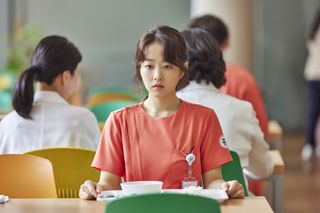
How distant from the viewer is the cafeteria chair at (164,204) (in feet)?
8.10

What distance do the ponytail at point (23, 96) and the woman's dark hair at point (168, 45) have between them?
1.05m

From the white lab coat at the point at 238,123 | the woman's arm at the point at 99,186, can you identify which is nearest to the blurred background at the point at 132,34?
the white lab coat at the point at 238,123

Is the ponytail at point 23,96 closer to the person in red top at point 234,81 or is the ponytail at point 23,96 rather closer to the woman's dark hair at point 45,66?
the woman's dark hair at point 45,66

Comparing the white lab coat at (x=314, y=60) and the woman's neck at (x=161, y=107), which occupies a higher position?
the woman's neck at (x=161, y=107)

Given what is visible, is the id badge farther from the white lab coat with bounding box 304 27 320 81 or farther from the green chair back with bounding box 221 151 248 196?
the white lab coat with bounding box 304 27 320 81

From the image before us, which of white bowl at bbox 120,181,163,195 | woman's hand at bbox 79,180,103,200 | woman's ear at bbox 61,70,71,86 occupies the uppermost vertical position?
woman's ear at bbox 61,70,71,86

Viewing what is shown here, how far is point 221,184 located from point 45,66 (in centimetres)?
147

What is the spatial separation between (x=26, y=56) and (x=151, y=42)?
24.6ft

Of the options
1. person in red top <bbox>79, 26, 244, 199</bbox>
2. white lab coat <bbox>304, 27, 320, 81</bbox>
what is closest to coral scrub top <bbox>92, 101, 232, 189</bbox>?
person in red top <bbox>79, 26, 244, 199</bbox>

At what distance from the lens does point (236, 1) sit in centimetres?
905

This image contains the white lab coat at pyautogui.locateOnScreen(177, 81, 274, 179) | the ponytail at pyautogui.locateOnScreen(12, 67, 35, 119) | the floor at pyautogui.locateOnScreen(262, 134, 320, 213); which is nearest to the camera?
the ponytail at pyautogui.locateOnScreen(12, 67, 35, 119)

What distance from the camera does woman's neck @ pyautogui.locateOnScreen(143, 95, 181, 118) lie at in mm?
3260

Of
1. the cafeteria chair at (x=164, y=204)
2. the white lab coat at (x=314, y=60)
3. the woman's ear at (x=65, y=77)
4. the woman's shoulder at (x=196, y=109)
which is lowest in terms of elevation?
the white lab coat at (x=314, y=60)

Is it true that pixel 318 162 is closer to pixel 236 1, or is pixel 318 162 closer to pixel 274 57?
pixel 236 1
